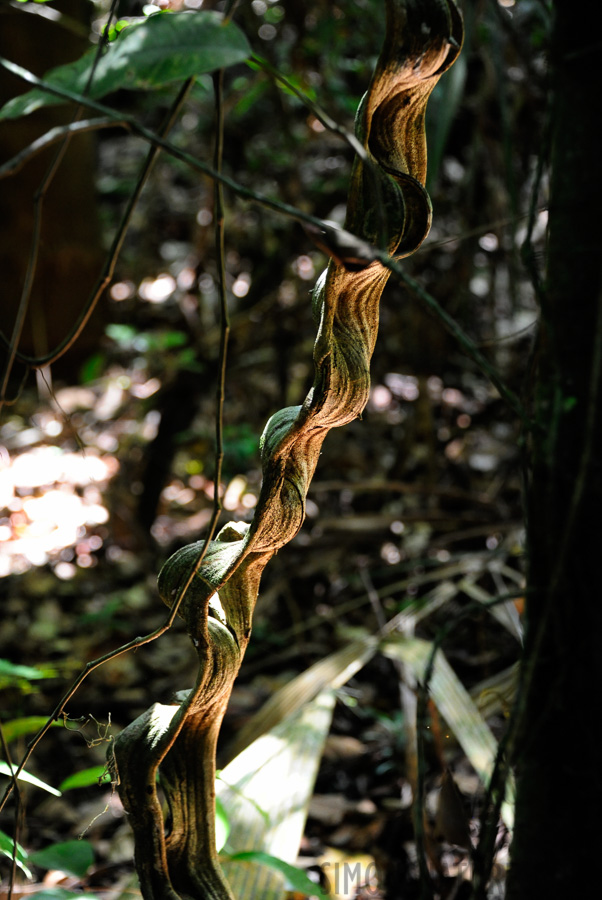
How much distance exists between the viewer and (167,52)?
0.46m

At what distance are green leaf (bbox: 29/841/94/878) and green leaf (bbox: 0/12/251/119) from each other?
2.28 ft

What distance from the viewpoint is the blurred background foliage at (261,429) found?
5.66 feet

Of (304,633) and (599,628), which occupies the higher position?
(599,628)

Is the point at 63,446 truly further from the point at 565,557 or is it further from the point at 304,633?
the point at 565,557

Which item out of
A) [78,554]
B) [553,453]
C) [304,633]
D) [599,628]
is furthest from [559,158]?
[78,554]

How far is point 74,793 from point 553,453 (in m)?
1.37

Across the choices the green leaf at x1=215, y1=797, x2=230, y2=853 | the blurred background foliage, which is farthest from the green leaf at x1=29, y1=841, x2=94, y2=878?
the blurred background foliage

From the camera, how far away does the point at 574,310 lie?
1.97ft

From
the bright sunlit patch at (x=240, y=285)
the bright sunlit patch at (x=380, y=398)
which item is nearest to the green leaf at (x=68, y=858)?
the bright sunlit patch at (x=380, y=398)

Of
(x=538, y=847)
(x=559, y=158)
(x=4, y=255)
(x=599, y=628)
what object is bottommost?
(x=538, y=847)

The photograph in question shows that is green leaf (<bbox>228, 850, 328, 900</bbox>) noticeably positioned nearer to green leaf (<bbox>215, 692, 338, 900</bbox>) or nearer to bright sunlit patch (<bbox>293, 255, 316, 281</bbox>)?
green leaf (<bbox>215, 692, 338, 900</bbox>)

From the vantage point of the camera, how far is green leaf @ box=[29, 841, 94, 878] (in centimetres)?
76

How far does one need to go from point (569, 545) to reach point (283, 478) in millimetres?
231

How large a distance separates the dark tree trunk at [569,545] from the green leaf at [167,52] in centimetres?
28
